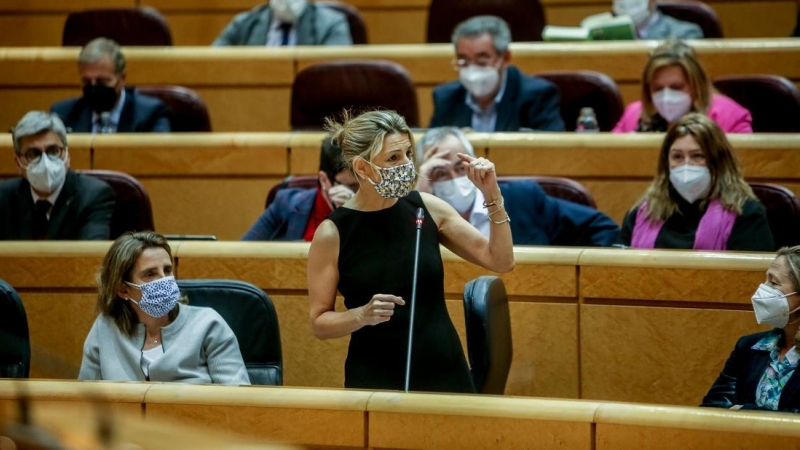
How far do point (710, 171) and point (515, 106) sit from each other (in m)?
0.96

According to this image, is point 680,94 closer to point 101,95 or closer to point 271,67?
point 271,67

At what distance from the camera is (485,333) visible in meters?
2.38

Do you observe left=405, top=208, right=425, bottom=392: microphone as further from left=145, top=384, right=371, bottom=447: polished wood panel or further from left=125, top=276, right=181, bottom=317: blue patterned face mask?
left=125, top=276, right=181, bottom=317: blue patterned face mask

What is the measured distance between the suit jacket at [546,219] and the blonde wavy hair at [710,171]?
0.16 meters

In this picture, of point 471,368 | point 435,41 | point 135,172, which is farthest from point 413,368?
point 435,41

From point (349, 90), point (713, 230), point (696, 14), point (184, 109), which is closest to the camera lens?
point (713, 230)

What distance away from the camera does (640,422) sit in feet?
6.37

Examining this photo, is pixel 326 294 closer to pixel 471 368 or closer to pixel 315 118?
pixel 471 368

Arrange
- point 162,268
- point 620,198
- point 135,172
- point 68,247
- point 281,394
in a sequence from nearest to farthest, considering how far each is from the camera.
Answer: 1. point 281,394
2. point 162,268
3. point 68,247
4. point 620,198
5. point 135,172

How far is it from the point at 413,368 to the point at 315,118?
6.17ft

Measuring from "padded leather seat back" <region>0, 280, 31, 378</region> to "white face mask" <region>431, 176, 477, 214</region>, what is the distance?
1.04 metres

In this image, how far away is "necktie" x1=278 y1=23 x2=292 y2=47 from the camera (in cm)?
466

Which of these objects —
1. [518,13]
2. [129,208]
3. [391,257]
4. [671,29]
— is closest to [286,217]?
[129,208]

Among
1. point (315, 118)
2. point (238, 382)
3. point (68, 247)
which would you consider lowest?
point (238, 382)
